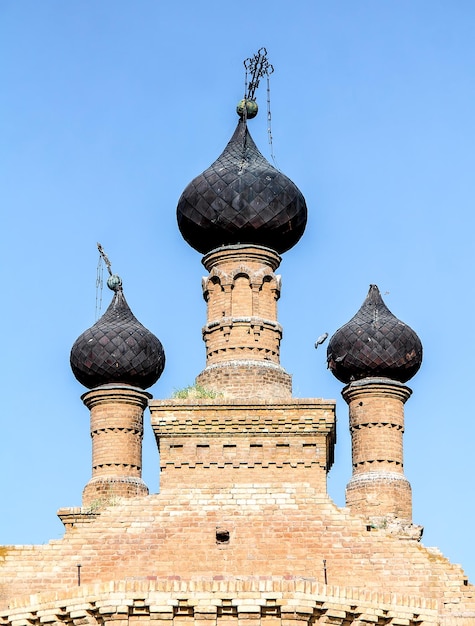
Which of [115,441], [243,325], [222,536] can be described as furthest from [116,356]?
[222,536]

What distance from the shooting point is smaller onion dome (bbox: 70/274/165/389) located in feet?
88.4

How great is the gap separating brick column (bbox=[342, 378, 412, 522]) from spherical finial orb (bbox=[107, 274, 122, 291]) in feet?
16.9

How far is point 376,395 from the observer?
26.2 metres

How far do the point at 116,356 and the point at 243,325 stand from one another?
15.8ft

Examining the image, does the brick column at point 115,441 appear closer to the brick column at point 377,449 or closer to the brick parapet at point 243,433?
the brick column at point 377,449

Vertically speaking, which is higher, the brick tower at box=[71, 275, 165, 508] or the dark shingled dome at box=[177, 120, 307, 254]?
the dark shingled dome at box=[177, 120, 307, 254]

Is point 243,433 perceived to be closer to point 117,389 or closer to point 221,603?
point 221,603

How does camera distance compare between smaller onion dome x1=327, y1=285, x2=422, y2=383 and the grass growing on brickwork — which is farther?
smaller onion dome x1=327, y1=285, x2=422, y2=383

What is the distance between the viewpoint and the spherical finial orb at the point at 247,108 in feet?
80.5

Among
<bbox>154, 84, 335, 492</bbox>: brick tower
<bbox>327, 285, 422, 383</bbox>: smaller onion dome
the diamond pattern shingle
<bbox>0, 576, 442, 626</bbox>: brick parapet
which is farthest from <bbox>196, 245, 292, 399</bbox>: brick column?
<bbox>0, 576, 442, 626</bbox>: brick parapet

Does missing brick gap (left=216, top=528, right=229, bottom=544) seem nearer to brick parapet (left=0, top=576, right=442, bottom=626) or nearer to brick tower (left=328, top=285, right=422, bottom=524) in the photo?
brick parapet (left=0, top=576, right=442, bottom=626)

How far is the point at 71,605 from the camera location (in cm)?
1833

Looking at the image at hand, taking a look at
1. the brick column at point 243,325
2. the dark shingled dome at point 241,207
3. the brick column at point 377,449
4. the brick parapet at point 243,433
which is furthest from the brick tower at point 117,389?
Answer: the brick parapet at point 243,433

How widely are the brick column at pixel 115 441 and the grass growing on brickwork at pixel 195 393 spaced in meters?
4.09
